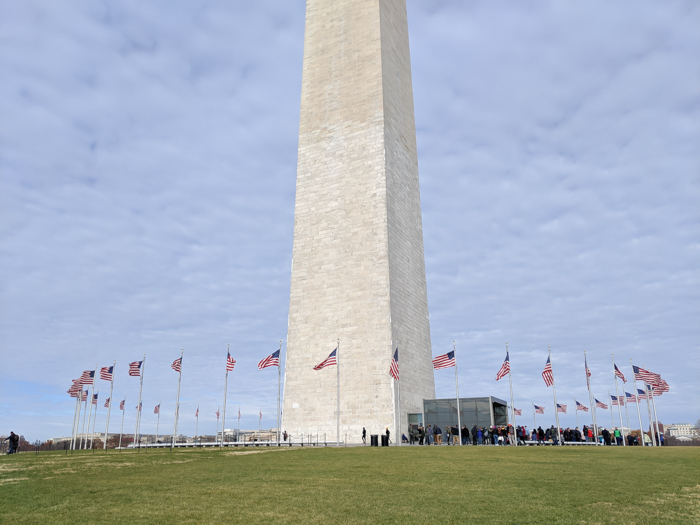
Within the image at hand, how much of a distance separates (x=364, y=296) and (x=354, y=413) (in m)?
7.26

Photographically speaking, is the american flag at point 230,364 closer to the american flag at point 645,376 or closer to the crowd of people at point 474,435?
the crowd of people at point 474,435

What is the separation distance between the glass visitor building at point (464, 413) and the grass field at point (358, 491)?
49.0ft

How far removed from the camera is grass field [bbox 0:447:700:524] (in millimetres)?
Answer: 9312

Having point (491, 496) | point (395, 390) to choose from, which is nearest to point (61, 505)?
point (491, 496)

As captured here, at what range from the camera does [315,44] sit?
144 feet

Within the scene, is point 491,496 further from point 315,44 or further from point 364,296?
point 315,44

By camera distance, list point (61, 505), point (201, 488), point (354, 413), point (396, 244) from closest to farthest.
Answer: point (61, 505) < point (201, 488) < point (354, 413) < point (396, 244)

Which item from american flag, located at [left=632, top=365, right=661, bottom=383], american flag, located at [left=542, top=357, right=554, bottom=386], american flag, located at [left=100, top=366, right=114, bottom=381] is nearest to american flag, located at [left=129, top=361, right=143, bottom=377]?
american flag, located at [left=100, top=366, right=114, bottom=381]

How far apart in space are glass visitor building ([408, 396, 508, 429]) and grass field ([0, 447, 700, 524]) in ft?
49.0

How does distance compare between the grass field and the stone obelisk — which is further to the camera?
the stone obelisk

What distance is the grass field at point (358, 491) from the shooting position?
9312mm

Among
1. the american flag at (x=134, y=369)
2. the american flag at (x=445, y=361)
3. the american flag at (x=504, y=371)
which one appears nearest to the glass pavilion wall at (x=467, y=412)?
the american flag at (x=504, y=371)

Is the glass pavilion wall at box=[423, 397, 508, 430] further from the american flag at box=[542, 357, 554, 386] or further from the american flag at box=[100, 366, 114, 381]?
the american flag at box=[100, 366, 114, 381]

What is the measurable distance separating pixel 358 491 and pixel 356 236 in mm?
25757
